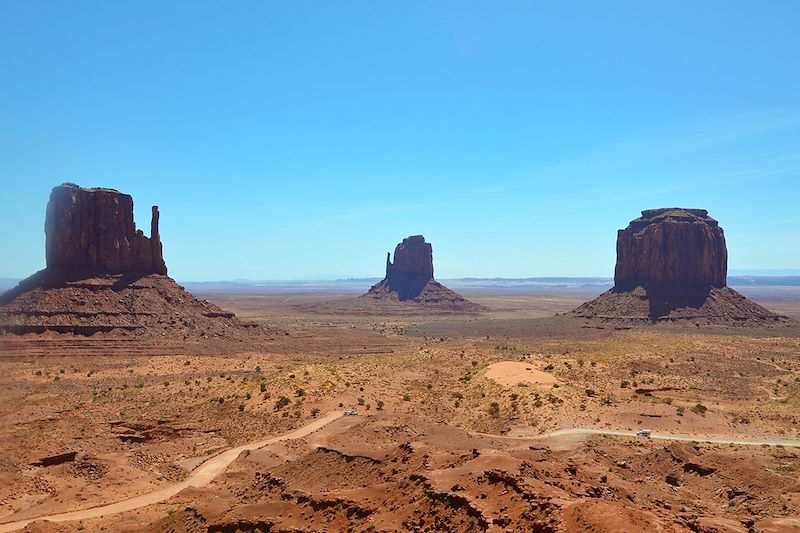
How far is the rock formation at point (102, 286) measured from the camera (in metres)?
69.8

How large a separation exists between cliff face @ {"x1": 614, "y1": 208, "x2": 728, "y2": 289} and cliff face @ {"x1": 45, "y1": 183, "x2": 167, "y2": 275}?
96871 millimetres

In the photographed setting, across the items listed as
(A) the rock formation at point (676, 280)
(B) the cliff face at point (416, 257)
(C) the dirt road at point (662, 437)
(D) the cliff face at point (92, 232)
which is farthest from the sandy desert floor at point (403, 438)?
(B) the cliff face at point (416, 257)

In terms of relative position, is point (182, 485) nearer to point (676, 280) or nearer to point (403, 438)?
point (403, 438)

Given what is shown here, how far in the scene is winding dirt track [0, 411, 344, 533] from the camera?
24.6 meters

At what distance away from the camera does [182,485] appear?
2855cm

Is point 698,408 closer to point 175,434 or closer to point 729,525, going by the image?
point 729,525

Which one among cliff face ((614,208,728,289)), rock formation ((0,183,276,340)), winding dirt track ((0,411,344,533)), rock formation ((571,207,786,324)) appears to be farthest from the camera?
cliff face ((614,208,728,289))

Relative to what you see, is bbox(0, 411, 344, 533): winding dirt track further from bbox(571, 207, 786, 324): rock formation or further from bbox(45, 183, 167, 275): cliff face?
Result: bbox(571, 207, 786, 324): rock formation

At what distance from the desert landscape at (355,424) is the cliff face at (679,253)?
103ft

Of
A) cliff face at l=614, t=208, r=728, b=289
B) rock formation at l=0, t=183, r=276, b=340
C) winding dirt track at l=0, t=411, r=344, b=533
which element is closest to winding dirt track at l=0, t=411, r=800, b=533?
winding dirt track at l=0, t=411, r=344, b=533

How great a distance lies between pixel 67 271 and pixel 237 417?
5108 cm

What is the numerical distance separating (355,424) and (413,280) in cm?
15505

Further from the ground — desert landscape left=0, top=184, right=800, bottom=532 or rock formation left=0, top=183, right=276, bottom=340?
rock formation left=0, top=183, right=276, bottom=340

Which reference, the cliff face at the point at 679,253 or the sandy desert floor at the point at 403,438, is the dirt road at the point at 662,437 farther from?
the cliff face at the point at 679,253
